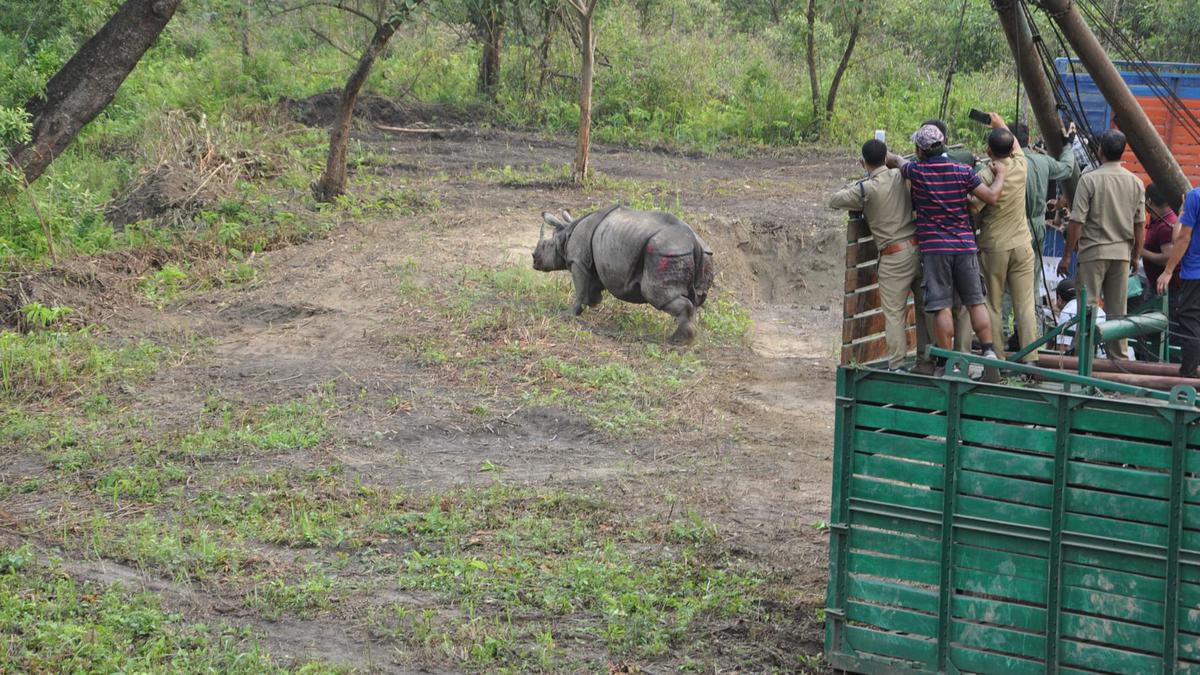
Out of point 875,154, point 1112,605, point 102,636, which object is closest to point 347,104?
point 875,154

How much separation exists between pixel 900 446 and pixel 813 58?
16930mm

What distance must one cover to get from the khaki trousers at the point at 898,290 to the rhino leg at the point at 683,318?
4.43 metres

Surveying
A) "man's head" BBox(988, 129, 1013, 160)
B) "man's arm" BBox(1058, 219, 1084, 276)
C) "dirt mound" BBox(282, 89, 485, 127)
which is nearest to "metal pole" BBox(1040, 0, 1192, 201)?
"man's arm" BBox(1058, 219, 1084, 276)

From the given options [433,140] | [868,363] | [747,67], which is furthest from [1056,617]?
[747,67]

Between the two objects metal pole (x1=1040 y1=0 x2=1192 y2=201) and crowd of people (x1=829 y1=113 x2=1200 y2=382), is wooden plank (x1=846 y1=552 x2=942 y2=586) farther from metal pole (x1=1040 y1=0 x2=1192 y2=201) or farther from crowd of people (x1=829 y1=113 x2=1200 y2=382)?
metal pole (x1=1040 y1=0 x2=1192 y2=201)

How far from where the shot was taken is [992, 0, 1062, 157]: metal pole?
823 centimetres

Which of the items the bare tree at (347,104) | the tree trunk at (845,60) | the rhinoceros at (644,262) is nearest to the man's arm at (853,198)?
the rhinoceros at (644,262)

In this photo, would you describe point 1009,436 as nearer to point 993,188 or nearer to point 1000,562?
point 1000,562

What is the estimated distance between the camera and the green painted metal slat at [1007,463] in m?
5.37

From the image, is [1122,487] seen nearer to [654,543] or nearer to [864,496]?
[864,496]

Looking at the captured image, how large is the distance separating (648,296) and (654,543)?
15.4 feet

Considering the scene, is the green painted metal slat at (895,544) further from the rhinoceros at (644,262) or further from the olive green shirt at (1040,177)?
the rhinoceros at (644,262)

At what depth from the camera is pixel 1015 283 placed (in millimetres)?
8188

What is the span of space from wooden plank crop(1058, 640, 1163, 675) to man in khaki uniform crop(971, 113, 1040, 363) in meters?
2.92
